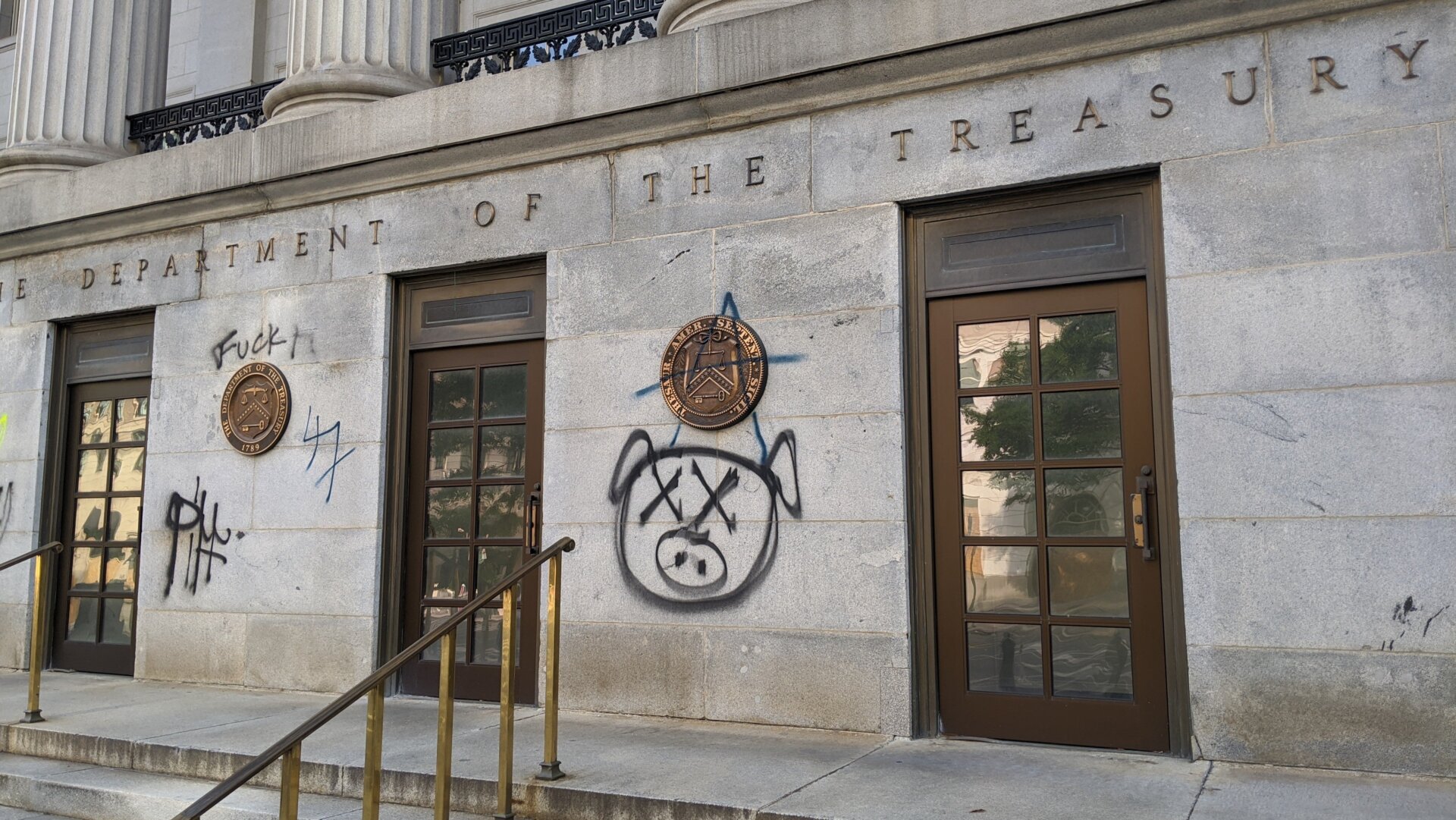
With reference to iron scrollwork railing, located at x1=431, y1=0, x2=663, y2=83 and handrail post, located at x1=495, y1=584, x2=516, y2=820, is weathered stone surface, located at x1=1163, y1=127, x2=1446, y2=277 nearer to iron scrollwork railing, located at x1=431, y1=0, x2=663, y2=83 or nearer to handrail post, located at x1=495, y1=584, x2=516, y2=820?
handrail post, located at x1=495, y1=584, x2=516, y2=820

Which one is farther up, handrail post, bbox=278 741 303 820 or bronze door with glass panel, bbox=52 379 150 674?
bronze door with glass panel, bbox=52 379 150 674

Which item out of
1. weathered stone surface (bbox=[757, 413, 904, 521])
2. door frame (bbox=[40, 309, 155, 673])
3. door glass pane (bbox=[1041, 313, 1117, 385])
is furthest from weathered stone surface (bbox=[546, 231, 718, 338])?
door frame (bbox=[40, 309, 155, 673])

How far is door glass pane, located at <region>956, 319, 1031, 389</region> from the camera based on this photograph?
246 inches

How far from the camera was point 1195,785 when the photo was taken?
497 cm

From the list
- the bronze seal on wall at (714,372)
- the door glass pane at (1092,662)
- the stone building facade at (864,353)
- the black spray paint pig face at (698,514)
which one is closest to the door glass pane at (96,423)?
the stone building facade at (864,353)

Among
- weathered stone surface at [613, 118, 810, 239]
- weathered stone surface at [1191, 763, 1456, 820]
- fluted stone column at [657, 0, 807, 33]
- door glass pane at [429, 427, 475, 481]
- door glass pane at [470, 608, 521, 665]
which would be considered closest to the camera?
weathered stone surface at [1191, 763, 1456, 820]

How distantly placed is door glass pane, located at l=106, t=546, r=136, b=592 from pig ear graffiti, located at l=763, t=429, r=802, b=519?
18.7ft

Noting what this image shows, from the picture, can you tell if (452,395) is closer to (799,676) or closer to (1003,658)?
(799,676)

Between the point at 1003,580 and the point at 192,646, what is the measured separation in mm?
6018

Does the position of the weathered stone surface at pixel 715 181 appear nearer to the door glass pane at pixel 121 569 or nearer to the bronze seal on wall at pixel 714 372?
the bronze seal on wall at pixel 714 372

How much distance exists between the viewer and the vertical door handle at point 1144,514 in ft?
18.9

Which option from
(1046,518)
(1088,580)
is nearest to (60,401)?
(1046,518)

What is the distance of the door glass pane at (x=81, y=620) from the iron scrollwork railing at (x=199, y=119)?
Result: 13.2 feet

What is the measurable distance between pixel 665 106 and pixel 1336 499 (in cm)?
434
